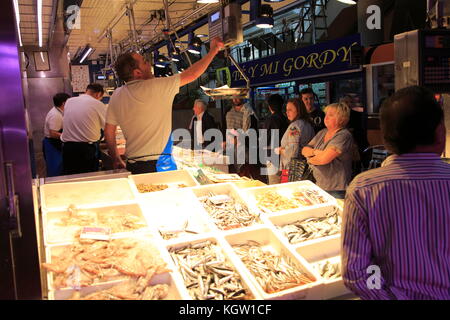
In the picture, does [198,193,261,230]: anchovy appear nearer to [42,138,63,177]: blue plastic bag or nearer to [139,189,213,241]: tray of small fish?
[139,189,213,241]: tray of small fish

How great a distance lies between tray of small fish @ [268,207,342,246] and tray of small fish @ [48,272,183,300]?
0.74m

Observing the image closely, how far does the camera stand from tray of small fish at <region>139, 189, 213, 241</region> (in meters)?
2.22

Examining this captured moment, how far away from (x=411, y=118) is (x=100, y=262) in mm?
1420

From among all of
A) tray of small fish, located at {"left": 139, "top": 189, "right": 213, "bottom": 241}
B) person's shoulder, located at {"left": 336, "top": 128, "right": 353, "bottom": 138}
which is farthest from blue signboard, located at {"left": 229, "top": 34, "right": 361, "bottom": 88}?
tray of small fish, located at {"left": 139, "top": 189, "right": 213, "bottom": 241}

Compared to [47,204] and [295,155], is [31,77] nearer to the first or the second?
[295,155]

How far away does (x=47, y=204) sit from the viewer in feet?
7.75

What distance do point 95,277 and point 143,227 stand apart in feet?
1.66

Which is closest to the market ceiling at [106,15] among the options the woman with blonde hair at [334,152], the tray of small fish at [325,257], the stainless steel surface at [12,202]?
the woman with blonde hair at [334,152]

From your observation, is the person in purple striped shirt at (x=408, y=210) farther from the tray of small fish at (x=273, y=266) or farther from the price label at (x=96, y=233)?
the price label at (x=96, y=233)

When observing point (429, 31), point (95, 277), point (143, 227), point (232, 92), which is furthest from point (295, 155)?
point (95, 277)

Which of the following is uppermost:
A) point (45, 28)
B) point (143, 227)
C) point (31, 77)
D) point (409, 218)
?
point (45, 28)

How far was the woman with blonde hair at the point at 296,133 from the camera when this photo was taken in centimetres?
458

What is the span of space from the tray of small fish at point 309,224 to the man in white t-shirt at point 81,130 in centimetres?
349

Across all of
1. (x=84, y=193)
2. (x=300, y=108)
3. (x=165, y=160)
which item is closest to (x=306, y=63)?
(x=300, y=108)
